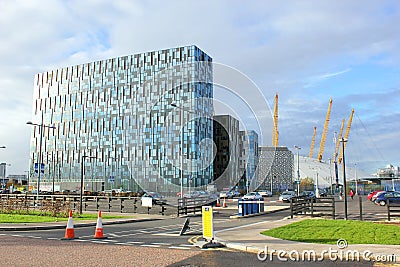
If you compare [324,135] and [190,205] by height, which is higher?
[324,135]

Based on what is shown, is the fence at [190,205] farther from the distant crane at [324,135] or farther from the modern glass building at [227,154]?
the distant crane at [324,135]

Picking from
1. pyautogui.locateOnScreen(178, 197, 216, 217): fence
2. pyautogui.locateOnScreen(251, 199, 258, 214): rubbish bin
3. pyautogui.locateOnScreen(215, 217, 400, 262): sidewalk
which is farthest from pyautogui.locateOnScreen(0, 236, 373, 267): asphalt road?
pyautogui.locateOnScreen(251, 199, 258, 214): rubbish bin

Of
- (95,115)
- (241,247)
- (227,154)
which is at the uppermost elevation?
(95,115)

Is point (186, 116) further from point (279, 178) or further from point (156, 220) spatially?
point (279, 178)

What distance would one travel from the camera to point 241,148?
15.8 meters

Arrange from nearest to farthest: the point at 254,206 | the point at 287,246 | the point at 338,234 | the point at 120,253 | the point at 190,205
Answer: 1. the point at 120,253
2. the point at 287,246
3. the point at 338,234
4. the point at 254,206
5. the point at 190,205

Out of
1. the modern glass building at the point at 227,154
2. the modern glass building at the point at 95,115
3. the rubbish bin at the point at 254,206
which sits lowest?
the rubbish bin at the point at 254,206

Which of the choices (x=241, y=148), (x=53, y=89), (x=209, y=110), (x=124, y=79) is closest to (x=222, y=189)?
(x=241, y=148)

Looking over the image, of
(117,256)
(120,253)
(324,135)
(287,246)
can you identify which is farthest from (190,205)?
(324,135)

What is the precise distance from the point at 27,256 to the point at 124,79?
85.4m

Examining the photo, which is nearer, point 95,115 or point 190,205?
point 190,205

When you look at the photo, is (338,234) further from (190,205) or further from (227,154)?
(190,205)

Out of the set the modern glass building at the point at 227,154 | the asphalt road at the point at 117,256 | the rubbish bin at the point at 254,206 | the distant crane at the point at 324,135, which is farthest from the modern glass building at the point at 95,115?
the distant crane at the point at 324,135

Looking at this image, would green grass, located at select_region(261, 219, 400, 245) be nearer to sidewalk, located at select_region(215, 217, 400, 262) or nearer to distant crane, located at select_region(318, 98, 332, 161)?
sidewalk, located at select_region(215, 217, 400, 262)
